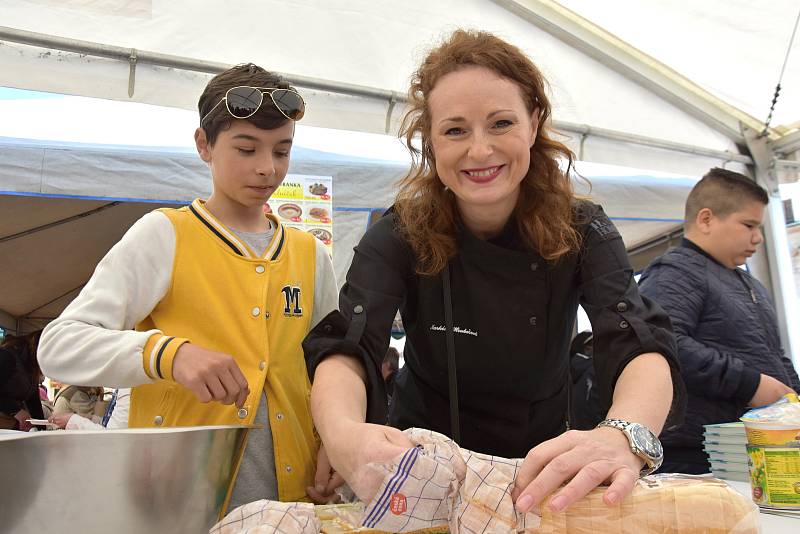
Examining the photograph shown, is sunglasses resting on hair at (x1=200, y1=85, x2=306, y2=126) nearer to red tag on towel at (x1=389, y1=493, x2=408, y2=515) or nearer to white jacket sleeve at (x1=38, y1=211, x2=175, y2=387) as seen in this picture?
white jacket sleeve at (x1=38, y1=211, x2=175, y2=387)

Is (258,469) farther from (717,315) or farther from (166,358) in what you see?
(717,315)

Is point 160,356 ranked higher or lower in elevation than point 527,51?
lower

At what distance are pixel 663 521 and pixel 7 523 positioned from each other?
0.57 metres

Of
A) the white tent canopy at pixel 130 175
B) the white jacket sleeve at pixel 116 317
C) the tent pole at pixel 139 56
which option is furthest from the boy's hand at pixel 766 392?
the tent pole at pixel 139 56

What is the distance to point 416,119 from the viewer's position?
4.08 feet

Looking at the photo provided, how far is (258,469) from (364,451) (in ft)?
1.53

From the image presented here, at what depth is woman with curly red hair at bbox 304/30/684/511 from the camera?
0.97 metres

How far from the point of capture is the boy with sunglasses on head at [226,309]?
922 millimetres

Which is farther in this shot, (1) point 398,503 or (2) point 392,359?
(2) point 392,359

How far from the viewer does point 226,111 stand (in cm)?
120

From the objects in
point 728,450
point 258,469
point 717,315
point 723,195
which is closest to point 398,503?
point 258,469

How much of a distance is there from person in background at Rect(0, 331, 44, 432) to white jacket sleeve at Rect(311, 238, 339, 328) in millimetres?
3062

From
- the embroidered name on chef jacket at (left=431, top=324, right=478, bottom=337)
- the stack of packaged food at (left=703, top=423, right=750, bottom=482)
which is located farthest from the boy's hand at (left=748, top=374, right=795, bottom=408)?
the embroidered name on chef jacket at (left=431, top=324, right=478, bottom=337)

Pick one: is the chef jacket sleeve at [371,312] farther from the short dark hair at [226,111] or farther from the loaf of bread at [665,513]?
the loaf of bread at [665,513]
